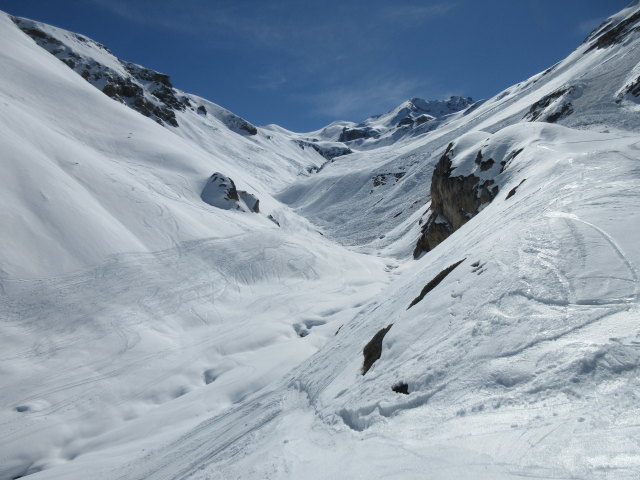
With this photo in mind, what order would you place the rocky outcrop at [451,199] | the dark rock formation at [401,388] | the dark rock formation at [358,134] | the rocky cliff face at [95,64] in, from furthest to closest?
the dark rock formation at [358,134], the rocky cliff face at [95,64], the rocky outcrop at [451,199], the dark rock formation at [401,388]

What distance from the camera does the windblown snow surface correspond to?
13.1 ft

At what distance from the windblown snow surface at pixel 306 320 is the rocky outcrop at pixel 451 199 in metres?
0.81

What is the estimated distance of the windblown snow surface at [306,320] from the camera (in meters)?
3.99

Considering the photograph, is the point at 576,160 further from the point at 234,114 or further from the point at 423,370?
the point at 234,114

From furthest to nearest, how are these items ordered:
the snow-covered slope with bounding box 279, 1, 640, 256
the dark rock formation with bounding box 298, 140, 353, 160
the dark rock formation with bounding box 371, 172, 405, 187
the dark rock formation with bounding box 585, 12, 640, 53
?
the dark rock formation with bounding box 298, 140, 353, 160 → the dark rock formation with bounding box 371, 172, 405, 187 → the dark rock formation with bounding box 585, 12, 640, 53 → the snow-covered slope with bounding box 279, 1, 640, 256

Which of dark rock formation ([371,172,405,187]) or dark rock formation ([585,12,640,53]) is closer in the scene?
dark rock formation ([585,12,640,53])

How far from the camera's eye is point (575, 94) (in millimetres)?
29250

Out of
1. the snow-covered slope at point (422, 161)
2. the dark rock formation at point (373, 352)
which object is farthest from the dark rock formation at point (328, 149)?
the dark rock formation at point (373, 352)

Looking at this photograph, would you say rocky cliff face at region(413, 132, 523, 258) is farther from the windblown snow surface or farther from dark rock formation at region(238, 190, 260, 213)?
dark rock formation at region(238, 190, 260, 213)

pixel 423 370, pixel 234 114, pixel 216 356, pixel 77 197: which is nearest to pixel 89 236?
pixel 77 197

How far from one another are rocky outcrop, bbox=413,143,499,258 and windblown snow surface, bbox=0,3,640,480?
81 cm

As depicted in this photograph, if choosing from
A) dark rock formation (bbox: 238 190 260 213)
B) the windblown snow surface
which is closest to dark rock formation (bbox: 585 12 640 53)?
the windblown snow surface

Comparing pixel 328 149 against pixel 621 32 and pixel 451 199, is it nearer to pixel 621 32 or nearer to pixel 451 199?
pixel 621 32

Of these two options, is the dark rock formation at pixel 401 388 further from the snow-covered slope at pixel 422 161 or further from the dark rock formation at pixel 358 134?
the dark rock formation at pixel 358 134
